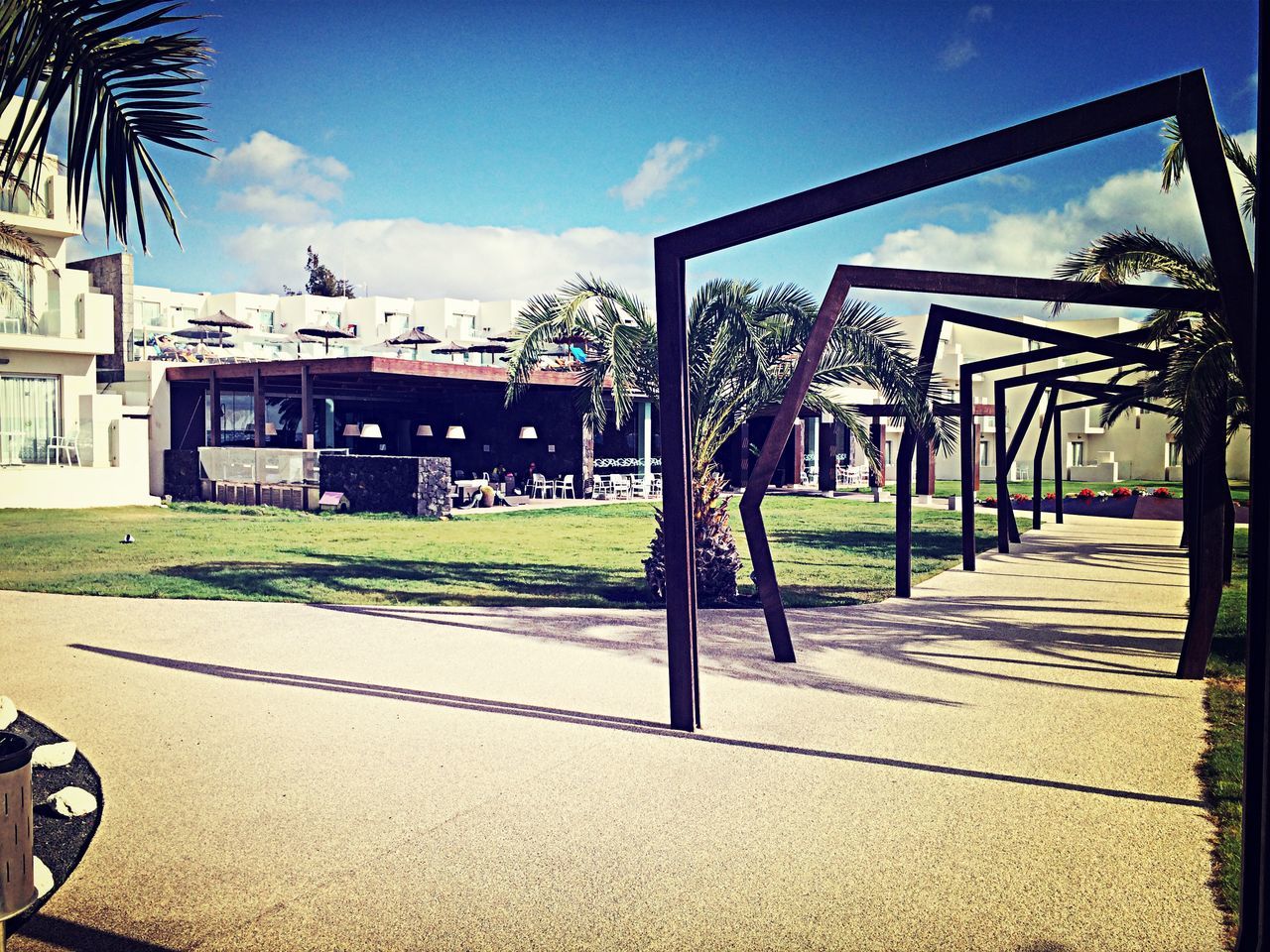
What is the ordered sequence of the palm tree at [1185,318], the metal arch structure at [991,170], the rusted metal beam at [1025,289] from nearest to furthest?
the metal arch structure at [991,170] < the palm tree at [1185,318] < the rusted metal beam at [1025,289]

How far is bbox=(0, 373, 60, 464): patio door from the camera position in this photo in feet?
87.5

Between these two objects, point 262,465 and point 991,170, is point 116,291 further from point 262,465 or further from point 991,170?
point 991,170

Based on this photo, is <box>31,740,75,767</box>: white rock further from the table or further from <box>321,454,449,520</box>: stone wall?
the table

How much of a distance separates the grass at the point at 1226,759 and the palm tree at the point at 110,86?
223 inches

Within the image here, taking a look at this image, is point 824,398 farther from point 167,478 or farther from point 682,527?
point 167,478

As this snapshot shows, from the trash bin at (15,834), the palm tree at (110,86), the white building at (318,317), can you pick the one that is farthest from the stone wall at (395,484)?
the white building at (318,317)

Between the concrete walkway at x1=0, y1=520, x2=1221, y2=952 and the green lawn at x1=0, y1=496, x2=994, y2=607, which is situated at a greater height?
the green lawn at x1=0, y1=496, x2=994, y2=607

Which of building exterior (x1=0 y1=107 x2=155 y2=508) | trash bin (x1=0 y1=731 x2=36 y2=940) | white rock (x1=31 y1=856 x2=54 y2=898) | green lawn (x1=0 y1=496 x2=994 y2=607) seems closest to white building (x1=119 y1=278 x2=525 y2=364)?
building exterior (x1=0 y1=107 x2=155 y2=508)

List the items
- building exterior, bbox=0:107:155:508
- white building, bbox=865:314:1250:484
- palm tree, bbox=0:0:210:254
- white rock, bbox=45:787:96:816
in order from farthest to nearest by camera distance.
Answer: white building, bbox=865:314:1250:484, building exterior, bbox=0:107:155:508, palm tree, bbox=0:0:210:254, white rock, bbox=45:787:96:816

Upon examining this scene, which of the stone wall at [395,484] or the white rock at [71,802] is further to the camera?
the stone wall at [395,484]

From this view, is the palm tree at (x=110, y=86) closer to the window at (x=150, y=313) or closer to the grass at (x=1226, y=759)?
the grass at (x=1226, y=759)

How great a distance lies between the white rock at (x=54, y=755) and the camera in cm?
529

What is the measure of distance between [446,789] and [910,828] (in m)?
2.28

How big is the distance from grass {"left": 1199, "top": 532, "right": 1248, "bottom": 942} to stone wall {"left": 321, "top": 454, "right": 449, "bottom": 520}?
55.3ft
